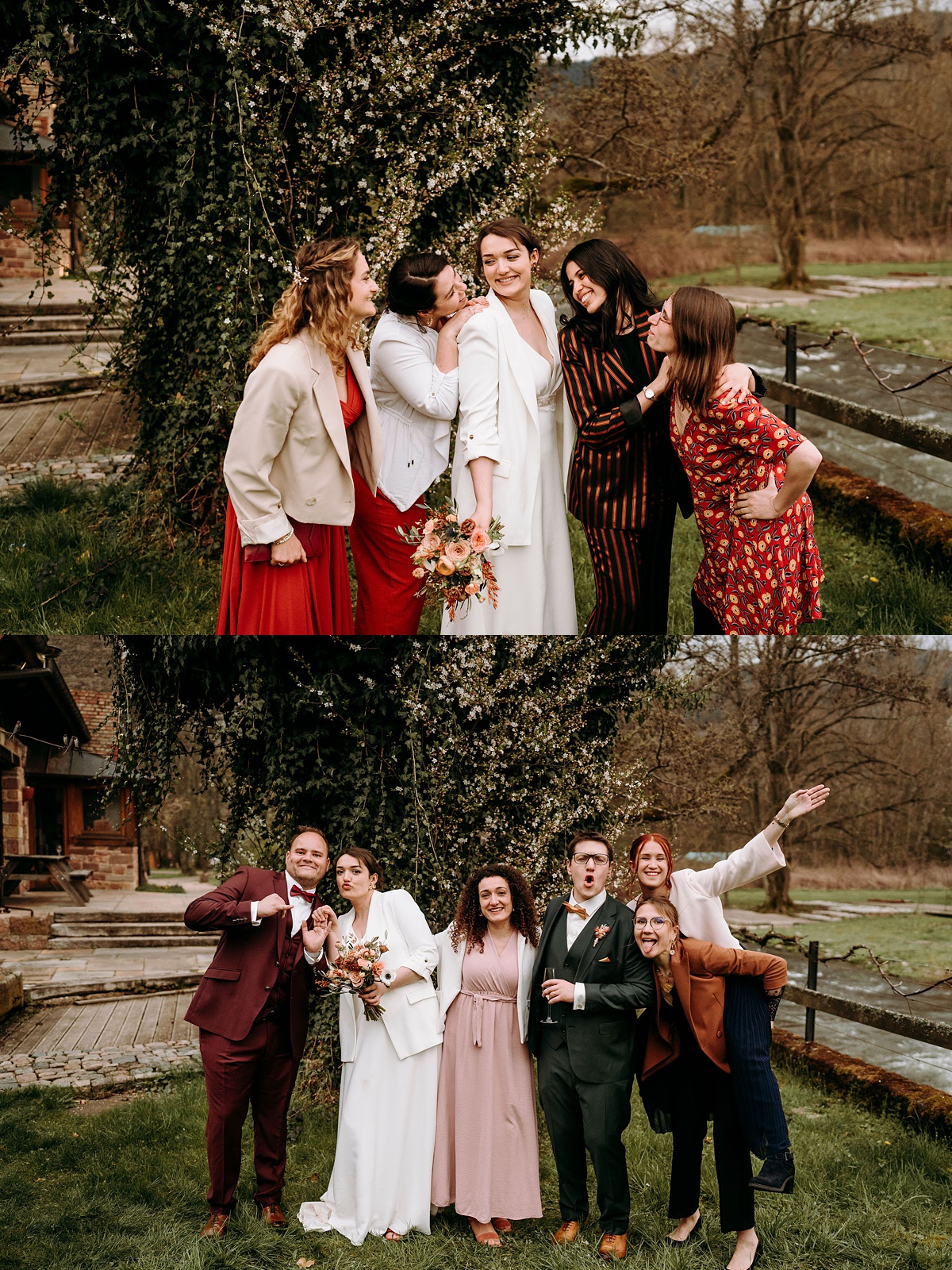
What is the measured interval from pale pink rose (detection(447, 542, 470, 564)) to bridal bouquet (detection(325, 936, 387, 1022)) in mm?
1605

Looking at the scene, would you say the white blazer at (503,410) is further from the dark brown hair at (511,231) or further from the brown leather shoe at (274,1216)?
the brown leather shoe at (274,1216)

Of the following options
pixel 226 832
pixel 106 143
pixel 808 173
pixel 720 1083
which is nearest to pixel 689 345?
pixel 720 1083

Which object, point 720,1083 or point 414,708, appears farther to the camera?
point 414,708

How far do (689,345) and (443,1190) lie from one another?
3.42 meters

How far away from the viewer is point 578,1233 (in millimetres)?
4293

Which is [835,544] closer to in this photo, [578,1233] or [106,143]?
[578,1233]

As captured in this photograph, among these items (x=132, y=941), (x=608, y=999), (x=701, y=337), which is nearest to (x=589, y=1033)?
(x=608, y=999)

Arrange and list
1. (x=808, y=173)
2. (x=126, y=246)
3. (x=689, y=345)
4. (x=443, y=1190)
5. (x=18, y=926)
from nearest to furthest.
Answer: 1. (x=689, y=345)
2. (x=443, y=1190)
3. (x=126, y=246)
4. (x=18, y=926)
5. (x=808, y=173)

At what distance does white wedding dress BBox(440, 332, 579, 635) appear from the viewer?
4117 mm

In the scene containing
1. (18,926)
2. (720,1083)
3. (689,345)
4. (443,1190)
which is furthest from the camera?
(18,926)

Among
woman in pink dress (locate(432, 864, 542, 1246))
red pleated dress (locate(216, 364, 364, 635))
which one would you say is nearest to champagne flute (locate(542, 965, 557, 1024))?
woman in pink dress (locate(432, 864, 542, 1246))

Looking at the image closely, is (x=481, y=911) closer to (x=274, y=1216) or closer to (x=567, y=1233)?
(x=567, y=1233)

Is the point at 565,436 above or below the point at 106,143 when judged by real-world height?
below

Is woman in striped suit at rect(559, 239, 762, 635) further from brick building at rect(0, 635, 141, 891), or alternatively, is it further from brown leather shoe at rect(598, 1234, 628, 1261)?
brick building at rect(0, 635, 141, 891)
